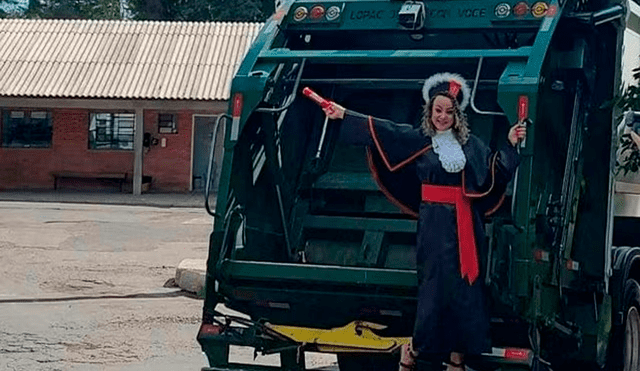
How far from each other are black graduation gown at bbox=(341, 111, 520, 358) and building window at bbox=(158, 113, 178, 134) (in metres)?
22.4

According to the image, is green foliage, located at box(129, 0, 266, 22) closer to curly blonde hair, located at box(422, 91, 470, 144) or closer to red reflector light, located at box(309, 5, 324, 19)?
red reflector light, located at box(309, 5, 324, 19)

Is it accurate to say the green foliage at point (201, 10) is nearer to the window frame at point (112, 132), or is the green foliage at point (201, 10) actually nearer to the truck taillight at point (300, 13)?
the window frame at point (112, 132)

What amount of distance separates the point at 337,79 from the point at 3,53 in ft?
77.3

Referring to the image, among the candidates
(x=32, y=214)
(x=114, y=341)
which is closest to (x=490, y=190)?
(x=114, y=341)

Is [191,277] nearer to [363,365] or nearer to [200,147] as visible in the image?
[363,365]

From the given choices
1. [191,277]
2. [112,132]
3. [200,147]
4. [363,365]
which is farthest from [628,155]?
[112,132]

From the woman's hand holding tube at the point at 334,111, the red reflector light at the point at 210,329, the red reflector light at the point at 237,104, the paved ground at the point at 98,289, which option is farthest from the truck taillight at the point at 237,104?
the paved ground at the point at 98,289

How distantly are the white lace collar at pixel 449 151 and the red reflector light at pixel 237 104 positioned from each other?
1143mm

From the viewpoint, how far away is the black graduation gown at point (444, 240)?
5949 millimetres

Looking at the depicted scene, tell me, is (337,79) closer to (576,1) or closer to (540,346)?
(576,1)

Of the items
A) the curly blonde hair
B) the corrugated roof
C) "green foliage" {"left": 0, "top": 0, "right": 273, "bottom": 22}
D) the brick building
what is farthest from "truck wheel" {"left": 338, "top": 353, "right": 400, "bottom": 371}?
"green foliage" {"left": 0, "top": 0, "right": 273, "bottom": 22}

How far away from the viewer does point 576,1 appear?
22.5ft

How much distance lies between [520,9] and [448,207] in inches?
54.9

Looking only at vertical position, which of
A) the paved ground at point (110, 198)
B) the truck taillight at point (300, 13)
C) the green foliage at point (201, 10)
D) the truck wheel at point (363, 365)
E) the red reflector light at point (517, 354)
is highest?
the green foliage at point (201, 10)
